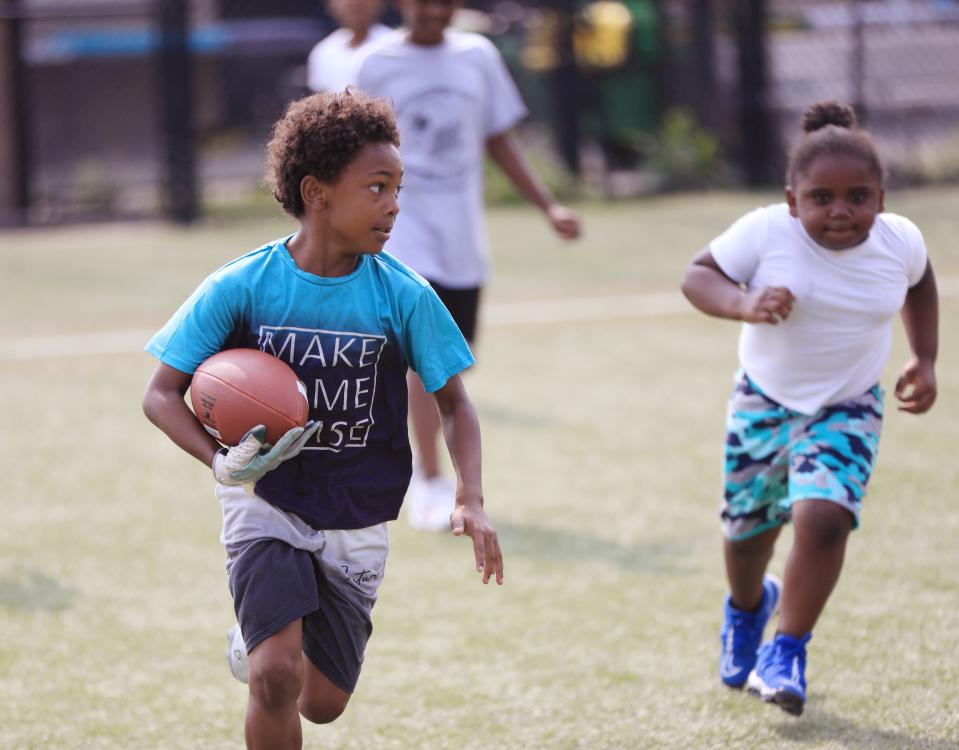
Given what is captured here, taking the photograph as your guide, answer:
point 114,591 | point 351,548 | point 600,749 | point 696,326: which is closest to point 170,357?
point 351,548

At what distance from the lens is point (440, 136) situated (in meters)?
6.54

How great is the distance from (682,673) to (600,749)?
617mm

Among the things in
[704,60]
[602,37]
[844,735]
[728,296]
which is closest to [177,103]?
[602,37]

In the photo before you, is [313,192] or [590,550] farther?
[590,550]

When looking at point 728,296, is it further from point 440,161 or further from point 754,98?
point 754,98

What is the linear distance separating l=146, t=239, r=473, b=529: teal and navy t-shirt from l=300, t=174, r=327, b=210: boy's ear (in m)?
0.14

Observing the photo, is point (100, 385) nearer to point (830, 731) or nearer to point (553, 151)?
point (830, 731)

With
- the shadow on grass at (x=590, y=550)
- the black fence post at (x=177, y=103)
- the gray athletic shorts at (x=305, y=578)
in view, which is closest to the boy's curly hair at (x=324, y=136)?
the gray athletic shorts at (x=305, y=578)

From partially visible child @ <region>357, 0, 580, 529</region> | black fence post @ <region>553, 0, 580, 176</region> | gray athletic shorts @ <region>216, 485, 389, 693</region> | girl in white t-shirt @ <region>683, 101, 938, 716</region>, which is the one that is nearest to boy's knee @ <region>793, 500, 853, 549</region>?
girl in white t-shirt @ <region>683, 101, 938, 716</region>

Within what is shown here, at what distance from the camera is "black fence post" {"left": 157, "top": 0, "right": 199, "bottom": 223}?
51.2ft

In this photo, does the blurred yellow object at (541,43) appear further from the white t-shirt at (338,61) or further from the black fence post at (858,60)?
the white t-shirt at (338,61)

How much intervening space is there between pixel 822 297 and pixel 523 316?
6.80 m

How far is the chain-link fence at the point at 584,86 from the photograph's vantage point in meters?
16.7

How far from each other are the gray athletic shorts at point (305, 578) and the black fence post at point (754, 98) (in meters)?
14.8
